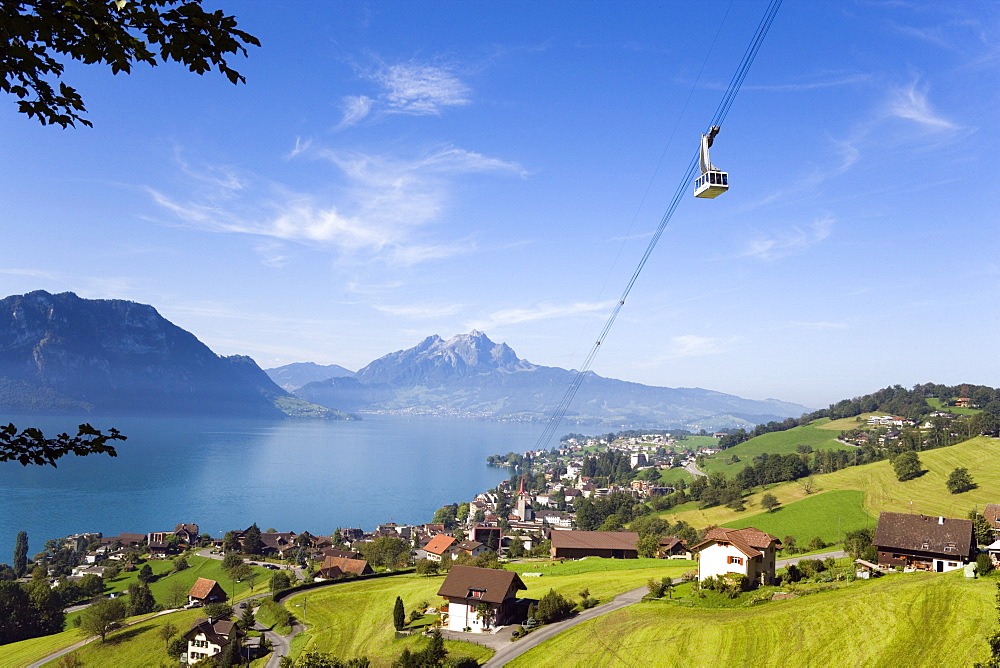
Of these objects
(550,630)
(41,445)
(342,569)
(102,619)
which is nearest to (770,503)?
(342,569)

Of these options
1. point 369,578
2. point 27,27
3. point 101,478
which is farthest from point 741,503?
point 101,478

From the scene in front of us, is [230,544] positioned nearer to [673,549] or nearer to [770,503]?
[673,549]

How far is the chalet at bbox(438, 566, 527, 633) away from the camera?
3222cm

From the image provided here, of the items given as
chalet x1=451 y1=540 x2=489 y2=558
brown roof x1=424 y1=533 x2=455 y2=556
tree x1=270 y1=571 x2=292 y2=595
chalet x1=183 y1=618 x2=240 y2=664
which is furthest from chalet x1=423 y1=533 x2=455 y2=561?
chalet x1=183 y1=618 x2=240 y2=664

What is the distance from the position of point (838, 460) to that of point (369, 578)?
80333 mm

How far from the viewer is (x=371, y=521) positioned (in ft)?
346

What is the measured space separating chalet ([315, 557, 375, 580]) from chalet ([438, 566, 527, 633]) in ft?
75.7

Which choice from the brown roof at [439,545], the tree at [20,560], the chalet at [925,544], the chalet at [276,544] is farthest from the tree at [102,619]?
the chalet at [925,544]

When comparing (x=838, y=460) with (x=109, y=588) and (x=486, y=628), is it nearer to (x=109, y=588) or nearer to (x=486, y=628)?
(x=486, y=628)

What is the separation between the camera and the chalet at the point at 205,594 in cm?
4979

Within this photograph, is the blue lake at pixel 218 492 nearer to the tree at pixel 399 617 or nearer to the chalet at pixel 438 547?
the chalet at pixel 438 547

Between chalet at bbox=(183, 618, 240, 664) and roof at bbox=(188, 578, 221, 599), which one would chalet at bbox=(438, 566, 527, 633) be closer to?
chalet at bbox=(183, 618, 240, 664)

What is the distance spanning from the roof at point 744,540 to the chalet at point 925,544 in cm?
789

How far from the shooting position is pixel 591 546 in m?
60.2
